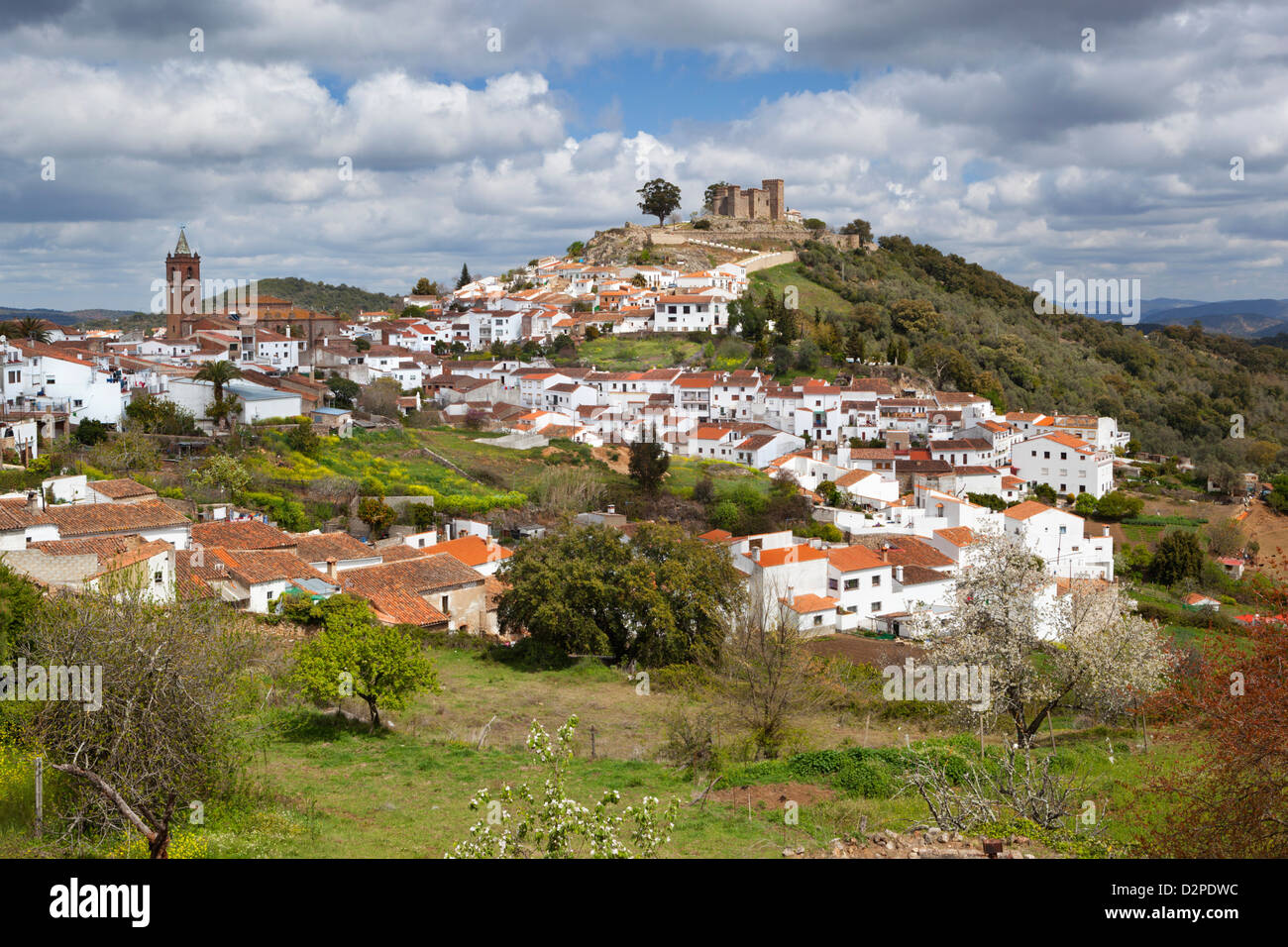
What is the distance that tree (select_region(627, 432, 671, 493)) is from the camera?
4309 cm

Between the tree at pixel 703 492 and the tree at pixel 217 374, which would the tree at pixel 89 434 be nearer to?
the tree at pixel 217 374

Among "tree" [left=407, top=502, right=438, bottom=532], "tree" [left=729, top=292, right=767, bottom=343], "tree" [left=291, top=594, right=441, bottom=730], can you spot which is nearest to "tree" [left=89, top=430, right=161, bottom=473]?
"tree" [left=407, top=502, right=438, bottom=532]

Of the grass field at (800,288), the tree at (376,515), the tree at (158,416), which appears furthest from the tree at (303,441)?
the grass field at (800,288)

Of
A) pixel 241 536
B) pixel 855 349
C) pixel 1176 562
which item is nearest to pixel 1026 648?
pixel 241 536

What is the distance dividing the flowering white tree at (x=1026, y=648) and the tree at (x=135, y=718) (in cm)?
1084

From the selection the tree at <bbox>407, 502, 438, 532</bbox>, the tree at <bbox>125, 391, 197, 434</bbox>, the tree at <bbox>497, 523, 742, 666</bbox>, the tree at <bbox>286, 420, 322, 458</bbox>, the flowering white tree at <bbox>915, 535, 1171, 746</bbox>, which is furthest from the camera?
the tree at <bbox>286, 420, 322, 458</bbox>

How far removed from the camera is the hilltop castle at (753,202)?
101m

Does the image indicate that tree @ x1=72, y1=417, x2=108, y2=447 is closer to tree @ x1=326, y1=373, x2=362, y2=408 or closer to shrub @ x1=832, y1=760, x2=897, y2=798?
tree @ x1=326, y1=373, x2=362, y2=408

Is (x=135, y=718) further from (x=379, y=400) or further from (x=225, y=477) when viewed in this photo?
(x=379, y=400)

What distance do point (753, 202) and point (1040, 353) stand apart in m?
34.0

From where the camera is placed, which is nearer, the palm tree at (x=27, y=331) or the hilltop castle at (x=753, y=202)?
the palm tree at (x=27, y=331)

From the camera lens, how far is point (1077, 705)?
58.2ft

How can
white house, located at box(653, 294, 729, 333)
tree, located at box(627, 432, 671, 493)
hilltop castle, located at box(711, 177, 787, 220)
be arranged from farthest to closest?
hilltop castle, located at box(711, 177, 787, 220), white house, located at box(653, 294, 729, 333), tree, located at box(627, 432, 671, 493)

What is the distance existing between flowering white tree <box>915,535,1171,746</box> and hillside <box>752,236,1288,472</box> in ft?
162
